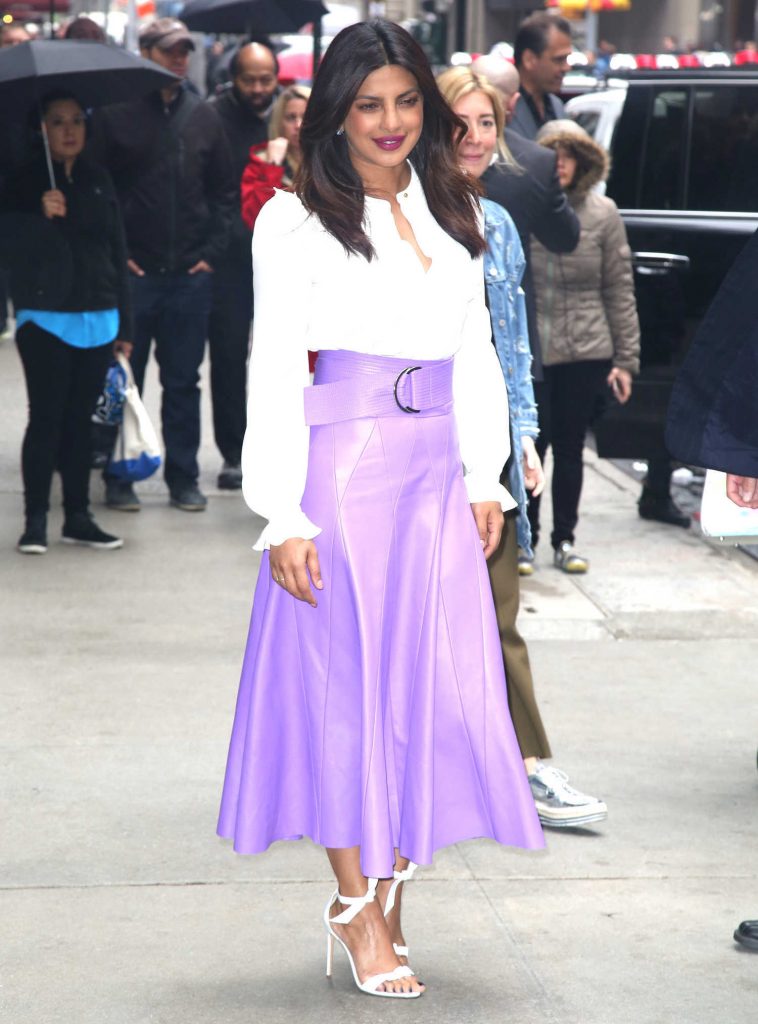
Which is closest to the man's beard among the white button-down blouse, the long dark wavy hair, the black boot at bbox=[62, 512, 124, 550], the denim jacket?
the black boot at bbox=[62, 512, 124, 550]

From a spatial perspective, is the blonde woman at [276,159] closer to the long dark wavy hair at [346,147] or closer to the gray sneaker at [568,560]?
the gray sneaker at [568,560]

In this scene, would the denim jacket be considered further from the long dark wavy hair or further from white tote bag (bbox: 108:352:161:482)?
white tote bag (bbox: 108:352:161:482)

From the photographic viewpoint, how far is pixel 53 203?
773 cm

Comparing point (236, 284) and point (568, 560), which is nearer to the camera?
point (568, 560)

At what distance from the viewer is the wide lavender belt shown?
146 inches

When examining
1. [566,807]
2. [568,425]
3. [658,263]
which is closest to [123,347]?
[568,425]

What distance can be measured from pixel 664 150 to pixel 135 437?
294cm

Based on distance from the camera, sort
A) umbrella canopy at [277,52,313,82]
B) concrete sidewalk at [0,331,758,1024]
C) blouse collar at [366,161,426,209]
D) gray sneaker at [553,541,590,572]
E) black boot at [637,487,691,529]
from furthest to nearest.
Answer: umbrella canopy at [277,52,313,82] → black boot at [637,487,691,529] → gray sneaker at [553,541,590,572] → concrete sidewalk at [0,331,758,1024] → blouse collar at [366,161,426,209]

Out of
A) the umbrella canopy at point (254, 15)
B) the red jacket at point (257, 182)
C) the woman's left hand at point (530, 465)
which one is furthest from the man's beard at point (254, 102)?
the woman's left hand at point (530, 465)

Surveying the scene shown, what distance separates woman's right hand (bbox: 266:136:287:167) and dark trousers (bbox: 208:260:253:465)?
82 centimetres

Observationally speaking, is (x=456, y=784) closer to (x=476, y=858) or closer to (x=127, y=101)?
(x=476, y=858)

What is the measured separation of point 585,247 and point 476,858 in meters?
3.59

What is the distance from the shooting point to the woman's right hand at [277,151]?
334 inches

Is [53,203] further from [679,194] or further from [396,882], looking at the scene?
[396,882]
